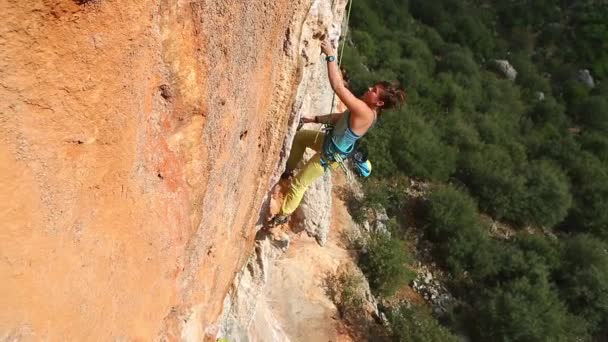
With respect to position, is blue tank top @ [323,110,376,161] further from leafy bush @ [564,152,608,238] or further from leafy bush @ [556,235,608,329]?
leafy bush @ [564,152,608,238]

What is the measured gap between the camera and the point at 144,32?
1935 millimetres

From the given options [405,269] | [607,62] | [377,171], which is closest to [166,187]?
Result: [405,269]

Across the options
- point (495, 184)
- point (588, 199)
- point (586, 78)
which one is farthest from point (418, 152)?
point (586, 78)

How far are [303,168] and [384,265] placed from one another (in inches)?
195

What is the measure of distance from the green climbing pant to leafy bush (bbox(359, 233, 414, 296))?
15.0ft

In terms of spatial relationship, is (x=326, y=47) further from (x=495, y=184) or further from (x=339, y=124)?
(x=495, y=184)

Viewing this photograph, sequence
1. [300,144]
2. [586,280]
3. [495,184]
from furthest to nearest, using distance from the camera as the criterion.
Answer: [495,184] < [586,280] < [300,144]

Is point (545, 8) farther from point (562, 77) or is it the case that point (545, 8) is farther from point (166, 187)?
point (166, 187)

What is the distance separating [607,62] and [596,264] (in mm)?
12949

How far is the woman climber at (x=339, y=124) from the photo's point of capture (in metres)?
3.78

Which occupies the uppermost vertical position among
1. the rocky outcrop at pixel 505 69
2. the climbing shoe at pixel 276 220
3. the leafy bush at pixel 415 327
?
the climbing shoe at pixel 276 220

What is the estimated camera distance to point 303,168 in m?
4.39

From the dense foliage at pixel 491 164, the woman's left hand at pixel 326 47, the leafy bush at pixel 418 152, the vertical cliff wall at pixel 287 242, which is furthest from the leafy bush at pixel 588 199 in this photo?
the woman's left hand at pixel 326 47

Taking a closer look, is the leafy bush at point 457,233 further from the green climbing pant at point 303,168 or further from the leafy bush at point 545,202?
the green climbing pant at point 303,168
